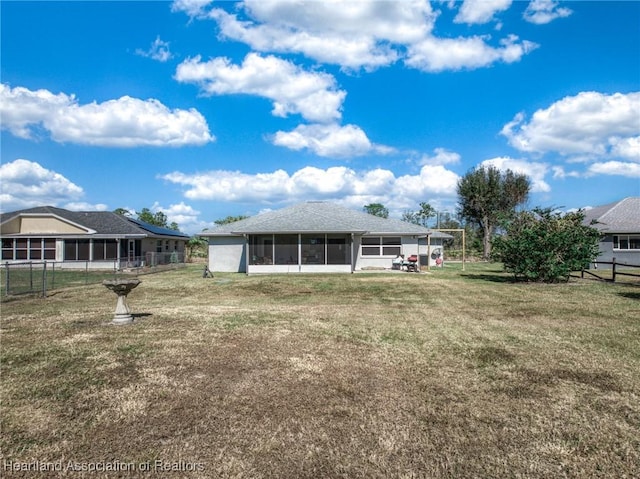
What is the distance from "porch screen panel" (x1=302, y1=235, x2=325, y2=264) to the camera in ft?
74.6

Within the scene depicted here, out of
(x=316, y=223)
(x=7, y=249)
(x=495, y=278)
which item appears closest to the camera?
(x=495, y=278)

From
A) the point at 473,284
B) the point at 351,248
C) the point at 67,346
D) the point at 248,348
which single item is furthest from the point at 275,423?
the point at 351,248

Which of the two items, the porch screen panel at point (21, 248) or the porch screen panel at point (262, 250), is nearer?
the porch screen panel at point (262, 250)

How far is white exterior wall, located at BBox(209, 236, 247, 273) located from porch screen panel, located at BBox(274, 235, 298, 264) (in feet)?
10.3

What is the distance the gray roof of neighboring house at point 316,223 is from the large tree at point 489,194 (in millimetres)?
16343

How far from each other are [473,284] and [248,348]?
12.7 m

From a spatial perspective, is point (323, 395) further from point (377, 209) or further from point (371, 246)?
point (377, 209)

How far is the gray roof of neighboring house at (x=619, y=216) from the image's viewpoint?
1030 inches

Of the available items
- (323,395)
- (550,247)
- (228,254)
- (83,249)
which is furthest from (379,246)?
(323,395)

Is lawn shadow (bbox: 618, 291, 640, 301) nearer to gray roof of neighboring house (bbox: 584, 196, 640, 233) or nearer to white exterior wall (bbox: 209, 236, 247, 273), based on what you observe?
gray roof of neighboring house (bbox: 584, 196, 640, 233)

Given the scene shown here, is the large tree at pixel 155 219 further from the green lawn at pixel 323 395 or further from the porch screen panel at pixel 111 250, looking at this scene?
the green lawn at pixel 323 395

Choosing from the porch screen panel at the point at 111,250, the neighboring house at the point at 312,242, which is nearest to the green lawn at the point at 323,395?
the neighboring house at the point at 312,242

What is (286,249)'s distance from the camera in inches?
893

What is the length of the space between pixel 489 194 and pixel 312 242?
89.0ft
